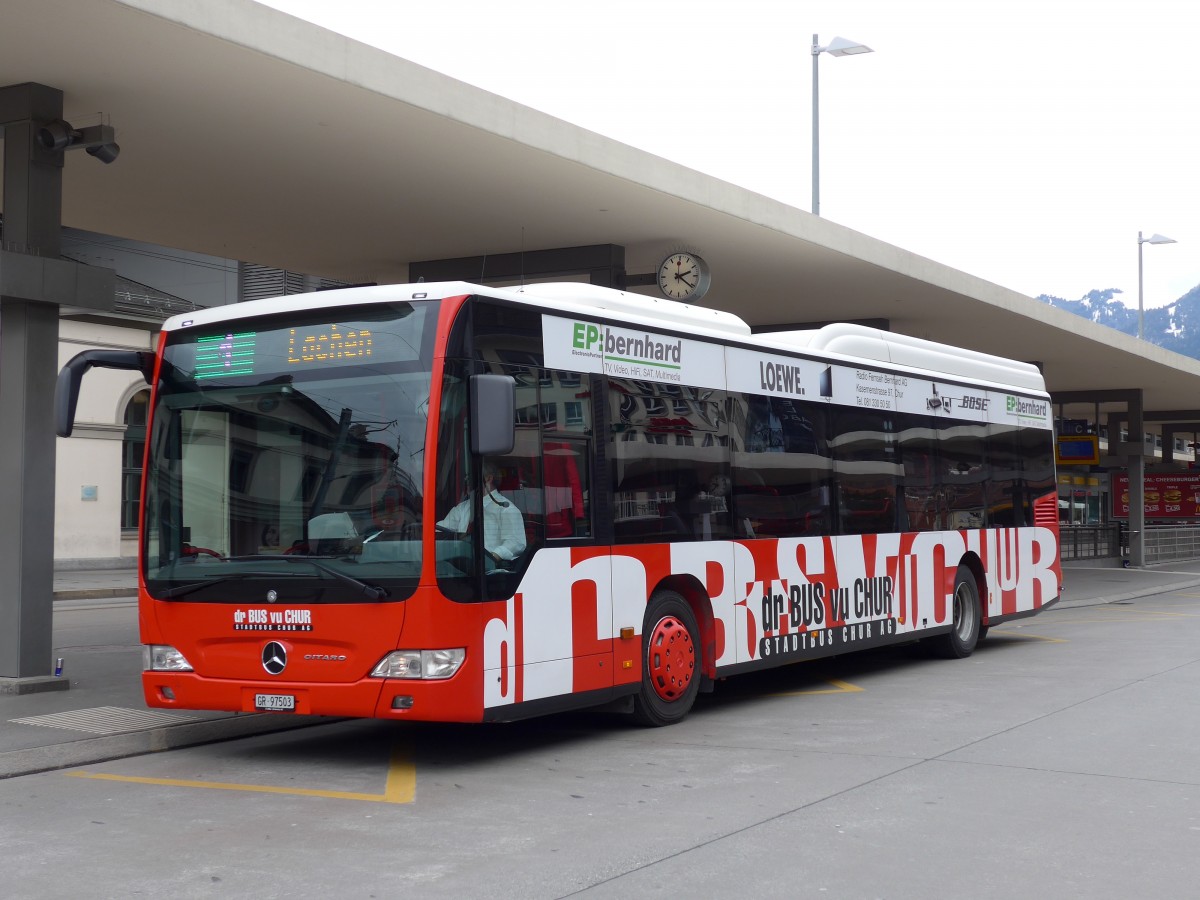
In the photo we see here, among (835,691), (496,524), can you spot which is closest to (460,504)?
(496,524)

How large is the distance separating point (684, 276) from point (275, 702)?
10172mm

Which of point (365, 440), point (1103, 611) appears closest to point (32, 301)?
point (365, 440)

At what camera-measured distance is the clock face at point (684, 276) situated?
677 inches

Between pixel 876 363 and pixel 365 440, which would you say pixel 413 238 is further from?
pixel 365 440

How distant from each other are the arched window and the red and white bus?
26.5 m

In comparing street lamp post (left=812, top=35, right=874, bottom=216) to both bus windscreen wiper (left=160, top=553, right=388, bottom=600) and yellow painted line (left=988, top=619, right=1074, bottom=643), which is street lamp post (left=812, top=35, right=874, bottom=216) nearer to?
yellow painted line (left=988, top=619, right=1074, bottom=643)

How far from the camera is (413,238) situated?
18.4 meters

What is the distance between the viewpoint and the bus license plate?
333 inches

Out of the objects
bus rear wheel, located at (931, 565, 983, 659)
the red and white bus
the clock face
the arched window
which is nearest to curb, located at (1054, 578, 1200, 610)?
bus rear wheel, located at (931, 565, 983, 659)

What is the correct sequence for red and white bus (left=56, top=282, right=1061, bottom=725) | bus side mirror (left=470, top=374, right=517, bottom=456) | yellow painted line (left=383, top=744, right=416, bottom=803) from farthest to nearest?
red and white bus (left=56, top=282, right=1061, bottom=725) → bus side mirror (left=470, top=374, right=517, bottom=456) → yellow painted line (left=383, top=744, right=416, bottom=803)

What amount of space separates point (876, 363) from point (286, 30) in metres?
6.37

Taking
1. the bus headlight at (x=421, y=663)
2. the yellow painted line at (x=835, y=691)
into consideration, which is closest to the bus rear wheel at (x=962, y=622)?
the yellow painted line at (x=835, y=691)

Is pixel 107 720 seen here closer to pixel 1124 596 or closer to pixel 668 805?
pixel 668 805

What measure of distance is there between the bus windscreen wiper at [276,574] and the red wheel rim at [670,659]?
8.23ft
